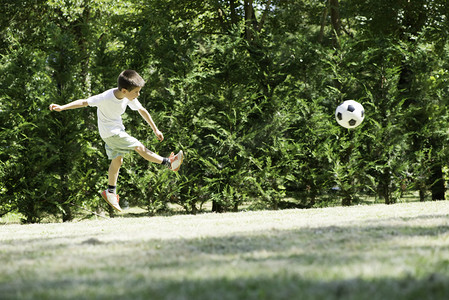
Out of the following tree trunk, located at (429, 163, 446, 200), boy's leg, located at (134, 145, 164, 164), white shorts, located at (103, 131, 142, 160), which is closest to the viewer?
white shorts, located at (103, 131, 142, 160)

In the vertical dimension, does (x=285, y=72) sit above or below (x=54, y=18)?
below

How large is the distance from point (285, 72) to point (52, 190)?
18.2 feet

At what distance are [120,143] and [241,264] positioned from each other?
4.43 m

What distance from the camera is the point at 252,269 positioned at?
117 inches

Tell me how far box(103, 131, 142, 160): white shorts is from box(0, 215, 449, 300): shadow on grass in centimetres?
285

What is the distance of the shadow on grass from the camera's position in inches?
96.2

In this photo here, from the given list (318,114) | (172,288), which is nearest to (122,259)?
(172,288)

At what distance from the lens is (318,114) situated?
1004 cm

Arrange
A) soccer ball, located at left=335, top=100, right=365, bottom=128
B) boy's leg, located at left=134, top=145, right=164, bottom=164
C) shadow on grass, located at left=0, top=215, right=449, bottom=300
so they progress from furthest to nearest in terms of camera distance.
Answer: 1. soccer ball, located at left=335, top=100, right=365, bottom=128
2. boy's leg, located at left=134, top=145, right=164, bottom=164
3. shadow on grass, located at left=0, top=215, right=449, bottom=300

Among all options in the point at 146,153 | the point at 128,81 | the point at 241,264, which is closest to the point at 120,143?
the point at 146,153

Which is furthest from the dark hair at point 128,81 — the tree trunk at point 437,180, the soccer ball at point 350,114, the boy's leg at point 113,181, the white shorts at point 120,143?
the tree trunk at point 437,180

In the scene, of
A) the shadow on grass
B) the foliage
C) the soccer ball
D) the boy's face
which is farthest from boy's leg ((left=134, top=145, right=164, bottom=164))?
the soccer ball

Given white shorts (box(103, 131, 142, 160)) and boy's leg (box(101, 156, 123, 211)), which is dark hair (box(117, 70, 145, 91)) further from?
boy's leg (box(101, 156, 123, 211))

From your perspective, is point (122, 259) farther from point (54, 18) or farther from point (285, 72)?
point (54, 18)
